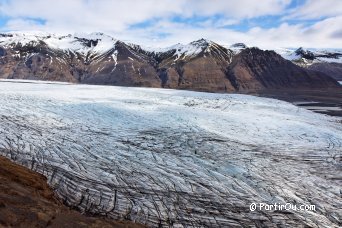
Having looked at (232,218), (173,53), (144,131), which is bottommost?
(232,218)

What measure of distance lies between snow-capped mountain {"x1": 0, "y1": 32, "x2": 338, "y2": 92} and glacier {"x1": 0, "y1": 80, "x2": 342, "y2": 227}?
9344 cm

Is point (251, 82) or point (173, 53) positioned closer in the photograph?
point (251, 82)

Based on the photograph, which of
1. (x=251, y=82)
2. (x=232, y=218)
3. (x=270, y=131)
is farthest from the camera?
(x=251, y=82)

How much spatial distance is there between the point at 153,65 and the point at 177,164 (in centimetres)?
13813

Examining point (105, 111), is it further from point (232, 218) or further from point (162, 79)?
point (162, 79)

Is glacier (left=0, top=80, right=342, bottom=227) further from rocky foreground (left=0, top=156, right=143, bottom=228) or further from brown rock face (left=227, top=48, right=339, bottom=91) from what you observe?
brown rock face (left=227, top=48, right=339, bottom=91)

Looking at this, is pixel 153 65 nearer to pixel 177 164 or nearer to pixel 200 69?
pixel 200 69

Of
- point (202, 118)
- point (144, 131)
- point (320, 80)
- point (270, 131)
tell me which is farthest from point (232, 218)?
point (320, 80)

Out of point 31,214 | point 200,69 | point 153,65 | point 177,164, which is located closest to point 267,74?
point 200,69

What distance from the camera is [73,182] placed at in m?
10.2

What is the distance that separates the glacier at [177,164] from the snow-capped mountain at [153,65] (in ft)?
307

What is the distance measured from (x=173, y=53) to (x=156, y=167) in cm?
15030

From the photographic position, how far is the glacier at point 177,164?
9.19m

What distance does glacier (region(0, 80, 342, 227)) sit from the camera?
919 centimetres
